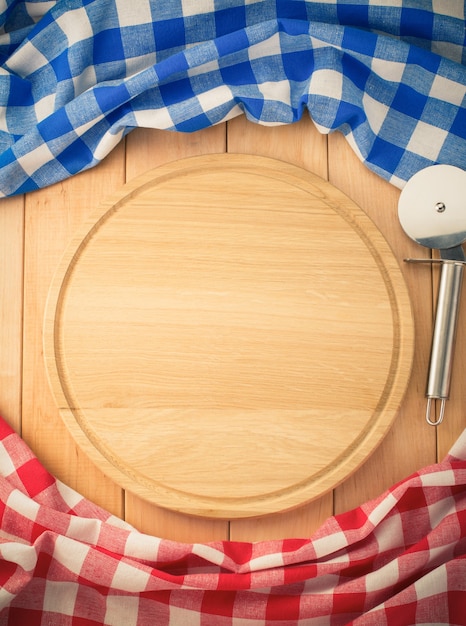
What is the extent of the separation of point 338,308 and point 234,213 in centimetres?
19

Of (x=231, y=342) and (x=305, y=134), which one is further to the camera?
(x=305, y=134)

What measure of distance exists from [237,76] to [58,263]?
36 centimetres

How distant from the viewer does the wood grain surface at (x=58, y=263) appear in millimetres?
839

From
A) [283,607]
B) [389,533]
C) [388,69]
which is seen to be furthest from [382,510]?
[388,69]

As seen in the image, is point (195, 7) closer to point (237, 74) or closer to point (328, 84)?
point (237, 74)

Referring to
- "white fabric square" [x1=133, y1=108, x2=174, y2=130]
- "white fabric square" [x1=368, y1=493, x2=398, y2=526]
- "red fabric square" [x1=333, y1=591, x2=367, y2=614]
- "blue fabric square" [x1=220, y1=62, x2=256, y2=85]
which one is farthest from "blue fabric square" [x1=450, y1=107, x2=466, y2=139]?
"red fabric square" [x1=333, y1=591, x2=367, y2=614]

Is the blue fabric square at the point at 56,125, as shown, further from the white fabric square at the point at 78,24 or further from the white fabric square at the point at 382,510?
the white fabric square at the point at 382,510

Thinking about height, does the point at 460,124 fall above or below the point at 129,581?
above

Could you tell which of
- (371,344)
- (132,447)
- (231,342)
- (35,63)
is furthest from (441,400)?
(35,63)

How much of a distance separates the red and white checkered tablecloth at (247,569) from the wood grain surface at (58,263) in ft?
0.12

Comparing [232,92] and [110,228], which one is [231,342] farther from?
[232,92]

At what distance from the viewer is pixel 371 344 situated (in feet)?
2.76

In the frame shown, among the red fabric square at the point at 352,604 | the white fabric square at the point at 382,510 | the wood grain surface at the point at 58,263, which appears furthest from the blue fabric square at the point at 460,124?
the red fabric square at the point at 352,604

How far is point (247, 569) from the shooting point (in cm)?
78
